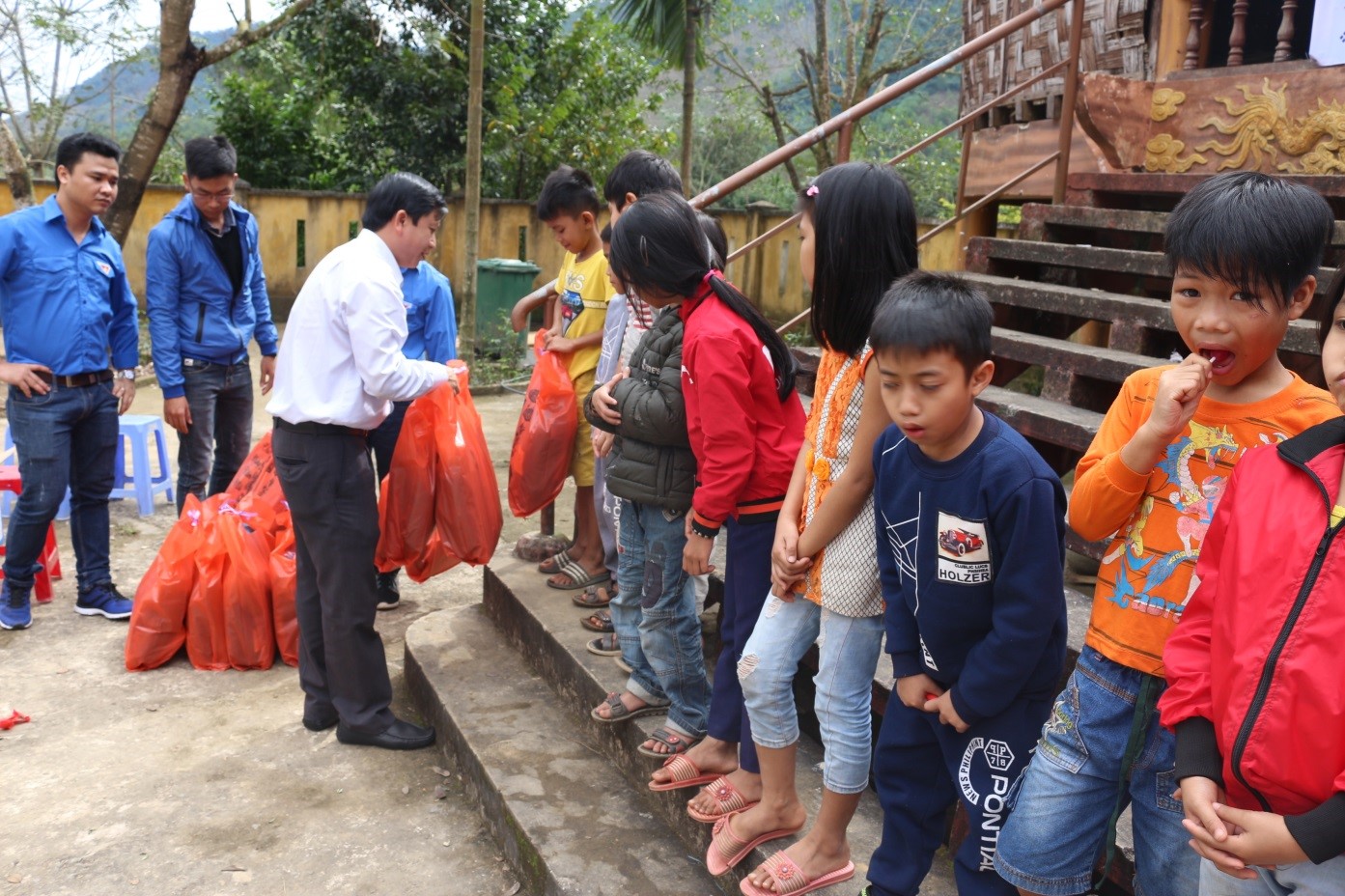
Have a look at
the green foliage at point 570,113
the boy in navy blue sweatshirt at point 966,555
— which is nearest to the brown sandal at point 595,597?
the boy in navy blue sweatshirt at point 966,555

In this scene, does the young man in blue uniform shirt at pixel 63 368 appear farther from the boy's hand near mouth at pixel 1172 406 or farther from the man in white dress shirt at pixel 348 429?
the boy's hand near mouth at pixel 1172 406

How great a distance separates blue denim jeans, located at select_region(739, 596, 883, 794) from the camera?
235cm

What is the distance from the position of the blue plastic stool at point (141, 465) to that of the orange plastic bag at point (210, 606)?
1.90m

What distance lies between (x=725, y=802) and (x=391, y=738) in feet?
4.85

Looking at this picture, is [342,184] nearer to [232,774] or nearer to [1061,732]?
[232,774]

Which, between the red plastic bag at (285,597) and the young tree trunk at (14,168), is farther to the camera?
the young tree trunk at (14,168)

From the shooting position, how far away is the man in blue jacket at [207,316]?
491 centimetres

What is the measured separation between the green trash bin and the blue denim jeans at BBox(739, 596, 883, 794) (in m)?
9.46

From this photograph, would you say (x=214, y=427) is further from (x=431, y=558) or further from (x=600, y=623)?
(x=600, y=623)

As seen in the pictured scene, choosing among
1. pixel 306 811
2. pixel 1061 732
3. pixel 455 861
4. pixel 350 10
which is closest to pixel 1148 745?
pixel 1061 732

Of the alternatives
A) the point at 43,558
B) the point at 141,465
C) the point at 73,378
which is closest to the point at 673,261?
the point at 73,378

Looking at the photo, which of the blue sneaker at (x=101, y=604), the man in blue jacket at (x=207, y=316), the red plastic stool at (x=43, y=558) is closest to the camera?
the blue sneaker at (x=101, y=604)

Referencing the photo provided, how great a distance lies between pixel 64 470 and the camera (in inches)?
175

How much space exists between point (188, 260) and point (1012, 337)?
11.8ft
